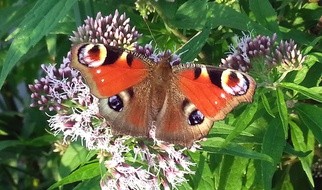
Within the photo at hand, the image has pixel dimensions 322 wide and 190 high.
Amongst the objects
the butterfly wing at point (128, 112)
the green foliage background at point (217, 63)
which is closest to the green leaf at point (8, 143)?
the green foliage background at point (217, 63)

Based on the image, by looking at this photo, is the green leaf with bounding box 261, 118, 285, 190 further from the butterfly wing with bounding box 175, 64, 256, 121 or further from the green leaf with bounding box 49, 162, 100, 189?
the green leaf with bounding box 49, 162, 100, 189

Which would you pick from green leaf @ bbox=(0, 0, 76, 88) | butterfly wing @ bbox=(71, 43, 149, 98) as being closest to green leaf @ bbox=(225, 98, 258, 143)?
butterfly wing @ bbox=(71, 43, 149, 98)

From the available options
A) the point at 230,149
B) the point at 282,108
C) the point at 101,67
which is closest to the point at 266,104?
the point at 282,108

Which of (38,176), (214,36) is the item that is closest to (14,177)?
(38,176)

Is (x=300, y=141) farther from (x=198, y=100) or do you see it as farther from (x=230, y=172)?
(x=198, y=100)

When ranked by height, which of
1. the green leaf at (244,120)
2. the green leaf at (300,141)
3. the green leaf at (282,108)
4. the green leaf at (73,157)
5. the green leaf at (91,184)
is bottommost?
the green leaf at (300,141)

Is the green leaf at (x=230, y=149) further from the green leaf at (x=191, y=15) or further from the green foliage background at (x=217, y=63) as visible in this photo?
the green leaf at (x=191, y=15)
